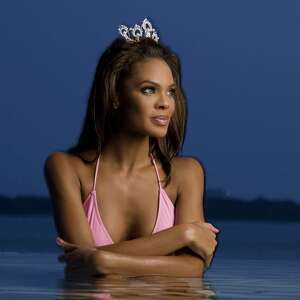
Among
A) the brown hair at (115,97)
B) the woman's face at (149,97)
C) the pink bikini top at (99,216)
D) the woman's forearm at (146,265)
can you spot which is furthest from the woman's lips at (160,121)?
the woman's forearm at (146,265)

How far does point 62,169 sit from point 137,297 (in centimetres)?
123

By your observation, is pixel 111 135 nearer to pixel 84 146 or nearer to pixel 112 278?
pixel 84 146

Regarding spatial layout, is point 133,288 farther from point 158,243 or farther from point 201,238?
point 201,238

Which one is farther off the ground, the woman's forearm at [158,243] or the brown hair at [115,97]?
the brown hair at [115,97]

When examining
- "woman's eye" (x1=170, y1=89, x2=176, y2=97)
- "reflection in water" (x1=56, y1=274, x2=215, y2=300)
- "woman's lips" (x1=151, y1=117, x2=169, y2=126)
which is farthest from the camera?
"woman's eye" (x1=170, y1=89, x2=176, y2=97)

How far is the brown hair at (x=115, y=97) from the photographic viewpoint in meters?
7.21

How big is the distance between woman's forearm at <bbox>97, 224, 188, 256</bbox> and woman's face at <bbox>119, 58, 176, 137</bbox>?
0.43 metres

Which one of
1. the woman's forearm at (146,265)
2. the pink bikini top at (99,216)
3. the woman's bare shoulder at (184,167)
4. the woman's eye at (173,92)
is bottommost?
the woman's forearm at (146,265)

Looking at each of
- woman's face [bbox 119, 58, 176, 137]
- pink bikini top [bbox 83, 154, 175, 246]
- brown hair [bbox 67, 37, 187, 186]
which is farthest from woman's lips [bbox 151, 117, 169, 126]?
pink bikini top [bbox 83, 154, 175, 246]

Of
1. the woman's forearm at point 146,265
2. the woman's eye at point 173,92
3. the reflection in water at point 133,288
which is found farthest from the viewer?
the woman's eye at point 173,92

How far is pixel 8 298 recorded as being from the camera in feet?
20.7

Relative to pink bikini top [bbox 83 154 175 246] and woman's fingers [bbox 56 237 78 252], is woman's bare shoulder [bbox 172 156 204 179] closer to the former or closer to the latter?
pink bikini top [bbox 83 154 175 246]

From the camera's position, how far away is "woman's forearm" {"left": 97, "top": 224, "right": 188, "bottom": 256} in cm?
702

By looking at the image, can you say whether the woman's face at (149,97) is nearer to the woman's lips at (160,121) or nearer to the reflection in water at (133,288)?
the woman's lips at (160,121)
